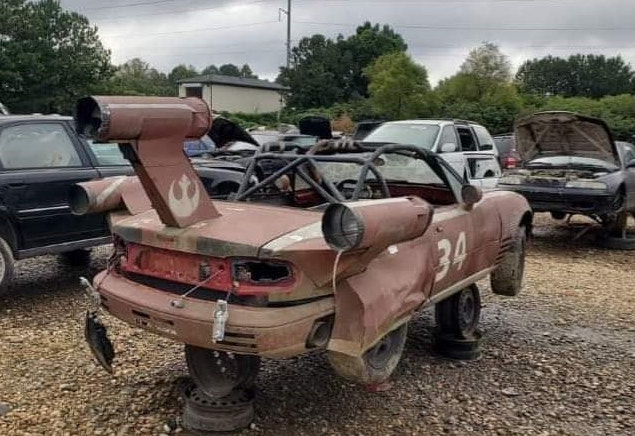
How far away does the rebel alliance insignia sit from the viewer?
3379 millimetres

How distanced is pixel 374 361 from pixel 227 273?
105 centimetres

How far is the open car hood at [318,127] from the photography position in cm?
1569

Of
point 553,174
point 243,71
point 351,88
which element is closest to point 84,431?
point 553,174

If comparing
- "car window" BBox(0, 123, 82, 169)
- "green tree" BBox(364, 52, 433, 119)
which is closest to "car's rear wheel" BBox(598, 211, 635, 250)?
"car window" BBox(0, 123, 82, 169)

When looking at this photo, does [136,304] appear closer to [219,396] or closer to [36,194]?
[219,396]

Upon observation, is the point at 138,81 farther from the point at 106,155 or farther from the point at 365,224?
the point at 365,224

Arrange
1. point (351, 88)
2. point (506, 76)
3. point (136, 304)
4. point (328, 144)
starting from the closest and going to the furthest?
point (136, 304) → point (328, 144) → point (506, 76) → point (351, 88)

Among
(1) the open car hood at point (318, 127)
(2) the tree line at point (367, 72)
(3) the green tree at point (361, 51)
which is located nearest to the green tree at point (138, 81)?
(2) the tree line at point (367, 72)

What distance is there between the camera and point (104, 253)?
8242 mm

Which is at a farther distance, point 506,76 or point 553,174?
point 506,76

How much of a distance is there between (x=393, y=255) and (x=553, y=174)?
7625 mm

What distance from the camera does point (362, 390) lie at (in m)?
4.26

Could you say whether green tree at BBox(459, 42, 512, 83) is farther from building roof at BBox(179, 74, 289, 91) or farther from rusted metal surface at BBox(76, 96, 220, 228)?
rusted metal surface at BBox(76, 96, 220, 228)

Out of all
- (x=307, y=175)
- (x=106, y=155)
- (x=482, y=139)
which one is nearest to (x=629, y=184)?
(x=482, y=139)
